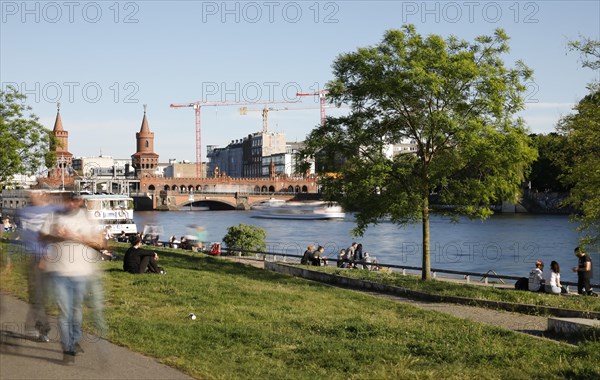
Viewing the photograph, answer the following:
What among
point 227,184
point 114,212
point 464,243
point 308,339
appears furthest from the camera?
point 227,184

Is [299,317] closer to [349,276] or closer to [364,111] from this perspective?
[349,276]

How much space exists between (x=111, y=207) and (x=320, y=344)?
4662 centimetres

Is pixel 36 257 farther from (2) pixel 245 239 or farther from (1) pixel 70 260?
(2) pixel 245 239

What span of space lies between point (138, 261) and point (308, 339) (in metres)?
9.88

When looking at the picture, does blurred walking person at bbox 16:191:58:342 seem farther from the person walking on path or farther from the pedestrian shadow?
the person walking on path

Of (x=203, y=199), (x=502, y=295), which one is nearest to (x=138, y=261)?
(x=502, y=295)

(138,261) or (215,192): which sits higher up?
(215,192)

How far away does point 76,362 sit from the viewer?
888 cm

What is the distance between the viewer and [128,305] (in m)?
14.1

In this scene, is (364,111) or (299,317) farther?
(364,111)

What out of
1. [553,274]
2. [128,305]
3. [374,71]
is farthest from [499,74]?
[128,305]

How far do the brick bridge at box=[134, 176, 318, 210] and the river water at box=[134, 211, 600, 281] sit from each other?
4532 centimetres

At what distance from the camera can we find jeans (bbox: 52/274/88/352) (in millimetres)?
8820

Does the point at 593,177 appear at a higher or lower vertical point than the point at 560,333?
higher
